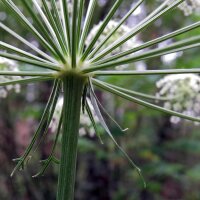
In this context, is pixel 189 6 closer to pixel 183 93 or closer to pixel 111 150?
pixel 183 93

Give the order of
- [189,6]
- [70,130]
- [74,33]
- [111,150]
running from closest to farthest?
1. [74,33]
2. [70,130]
3. [189,6]
4. [111,150]

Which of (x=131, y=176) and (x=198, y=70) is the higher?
(x=198, y=70)

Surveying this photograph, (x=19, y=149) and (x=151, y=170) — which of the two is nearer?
(x=151, y=170)

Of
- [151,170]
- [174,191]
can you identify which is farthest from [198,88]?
[174,191]

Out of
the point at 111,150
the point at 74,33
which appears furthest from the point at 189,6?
the point at 111,150

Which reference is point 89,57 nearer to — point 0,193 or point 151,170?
point 151,170

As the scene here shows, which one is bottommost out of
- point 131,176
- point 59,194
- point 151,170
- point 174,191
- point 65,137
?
point 174,191

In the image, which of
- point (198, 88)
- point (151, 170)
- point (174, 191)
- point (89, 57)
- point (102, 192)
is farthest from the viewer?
point (174, 191)

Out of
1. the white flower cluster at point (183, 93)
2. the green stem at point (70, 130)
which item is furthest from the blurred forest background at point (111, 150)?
the green stem at point (70, 130)
